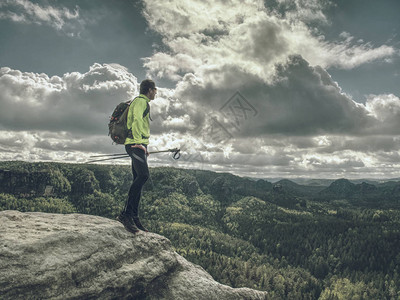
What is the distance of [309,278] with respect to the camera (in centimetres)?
16088

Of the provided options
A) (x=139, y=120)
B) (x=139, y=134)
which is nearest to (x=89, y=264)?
(x=139, y=134)

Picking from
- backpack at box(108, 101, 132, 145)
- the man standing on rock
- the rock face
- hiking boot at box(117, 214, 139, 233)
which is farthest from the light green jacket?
the rock face

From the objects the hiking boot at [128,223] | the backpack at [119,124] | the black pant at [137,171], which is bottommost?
the hiking boot at [128,223]

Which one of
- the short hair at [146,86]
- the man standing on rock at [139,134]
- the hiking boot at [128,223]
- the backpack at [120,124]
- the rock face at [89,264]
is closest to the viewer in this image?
the rock face at [89,264]

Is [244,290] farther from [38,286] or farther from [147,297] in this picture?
[38,286]

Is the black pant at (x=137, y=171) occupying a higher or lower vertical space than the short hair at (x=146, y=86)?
lower

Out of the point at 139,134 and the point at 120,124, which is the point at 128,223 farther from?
the point at 120,124

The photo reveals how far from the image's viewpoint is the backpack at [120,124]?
1190 centimetres

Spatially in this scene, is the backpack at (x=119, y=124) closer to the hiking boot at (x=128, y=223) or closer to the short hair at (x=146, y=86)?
the short hair at (x=146, y=86)

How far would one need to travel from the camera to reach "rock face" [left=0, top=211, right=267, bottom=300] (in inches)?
399

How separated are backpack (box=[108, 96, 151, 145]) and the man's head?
0.63 meters

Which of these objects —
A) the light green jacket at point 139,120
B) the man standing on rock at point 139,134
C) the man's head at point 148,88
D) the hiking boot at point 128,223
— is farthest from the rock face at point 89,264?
the man's head at point 148,88

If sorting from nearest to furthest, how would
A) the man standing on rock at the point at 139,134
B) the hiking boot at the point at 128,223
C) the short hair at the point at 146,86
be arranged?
the man standing on rock at the point at 139,134, the short hair at the point at 146,86, the hiking boot at the point at 128,223

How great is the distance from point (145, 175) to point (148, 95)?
12.5 ft
